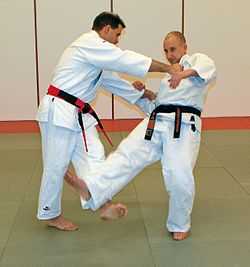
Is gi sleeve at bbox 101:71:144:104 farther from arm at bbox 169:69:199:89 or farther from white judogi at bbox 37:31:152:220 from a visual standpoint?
arm at bbox 169:69:199:89

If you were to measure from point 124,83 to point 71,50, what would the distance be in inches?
19.7

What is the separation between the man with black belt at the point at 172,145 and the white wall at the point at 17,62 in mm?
4320

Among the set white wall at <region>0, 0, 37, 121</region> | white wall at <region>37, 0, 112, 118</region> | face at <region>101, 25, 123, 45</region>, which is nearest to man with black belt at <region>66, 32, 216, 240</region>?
face at <region>101, 25, 123, 45</region>

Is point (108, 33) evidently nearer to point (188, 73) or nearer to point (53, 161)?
point (188, 73)

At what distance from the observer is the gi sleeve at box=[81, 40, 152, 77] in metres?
3.74

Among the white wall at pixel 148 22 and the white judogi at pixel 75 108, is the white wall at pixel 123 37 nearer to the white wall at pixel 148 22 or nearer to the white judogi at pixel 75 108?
the white wall at pixel 148 22

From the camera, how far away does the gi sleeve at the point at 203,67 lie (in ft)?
12.2

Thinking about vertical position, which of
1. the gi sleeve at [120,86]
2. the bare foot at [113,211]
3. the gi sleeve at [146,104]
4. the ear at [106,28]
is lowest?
the bare foot at [113,211]

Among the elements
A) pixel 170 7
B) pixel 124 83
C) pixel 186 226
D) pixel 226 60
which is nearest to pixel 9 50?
pixel 170 7

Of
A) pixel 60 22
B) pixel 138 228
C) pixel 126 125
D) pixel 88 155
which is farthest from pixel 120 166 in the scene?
pixel 60 22

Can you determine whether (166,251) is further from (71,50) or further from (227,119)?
(227,119)

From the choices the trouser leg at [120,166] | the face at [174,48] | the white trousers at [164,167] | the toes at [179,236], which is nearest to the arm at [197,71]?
the face at [174,48]

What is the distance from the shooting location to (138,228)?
13.5 feet

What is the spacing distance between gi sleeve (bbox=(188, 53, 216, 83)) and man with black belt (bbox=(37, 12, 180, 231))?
121 mm
